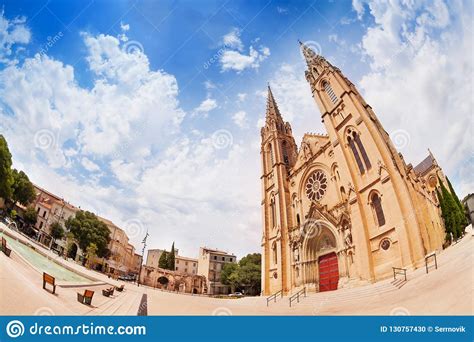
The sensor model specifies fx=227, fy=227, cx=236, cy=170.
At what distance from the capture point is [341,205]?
1902 centimetres

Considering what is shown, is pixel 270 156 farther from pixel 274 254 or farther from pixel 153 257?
pixel 153 257

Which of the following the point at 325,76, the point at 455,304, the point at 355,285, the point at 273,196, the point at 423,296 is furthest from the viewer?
the point at 273,196

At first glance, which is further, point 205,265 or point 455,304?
point 205,265

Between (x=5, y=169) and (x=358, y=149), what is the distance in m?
34.2

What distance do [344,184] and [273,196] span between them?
10.7 m

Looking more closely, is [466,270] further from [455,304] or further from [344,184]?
[344,184]

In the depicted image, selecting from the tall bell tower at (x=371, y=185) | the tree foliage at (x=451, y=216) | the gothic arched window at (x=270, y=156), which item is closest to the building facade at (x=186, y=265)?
the gothic arched window at (x=270, y=156)

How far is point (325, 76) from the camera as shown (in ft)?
81.0

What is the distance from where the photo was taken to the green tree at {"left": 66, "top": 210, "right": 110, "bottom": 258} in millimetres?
31859

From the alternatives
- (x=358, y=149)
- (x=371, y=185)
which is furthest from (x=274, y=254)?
(x=358, y=149)

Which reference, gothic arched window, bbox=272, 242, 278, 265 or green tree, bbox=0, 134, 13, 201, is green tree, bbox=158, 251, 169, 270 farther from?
gothic arched window, bbox=272, 242, 278, 265

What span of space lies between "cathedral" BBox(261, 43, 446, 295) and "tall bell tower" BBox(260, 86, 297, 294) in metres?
0.11

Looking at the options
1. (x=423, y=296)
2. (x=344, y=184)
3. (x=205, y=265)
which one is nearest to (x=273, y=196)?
Answer: (x=344, y=184)

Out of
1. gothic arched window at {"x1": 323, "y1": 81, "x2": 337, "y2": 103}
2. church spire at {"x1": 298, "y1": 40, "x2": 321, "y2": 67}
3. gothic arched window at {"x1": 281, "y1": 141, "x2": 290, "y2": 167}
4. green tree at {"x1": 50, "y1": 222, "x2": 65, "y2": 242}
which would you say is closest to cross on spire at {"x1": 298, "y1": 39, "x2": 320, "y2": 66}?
church spire at {"x1": 298, "y1": 40, "x2": 321, "y2": 67}
